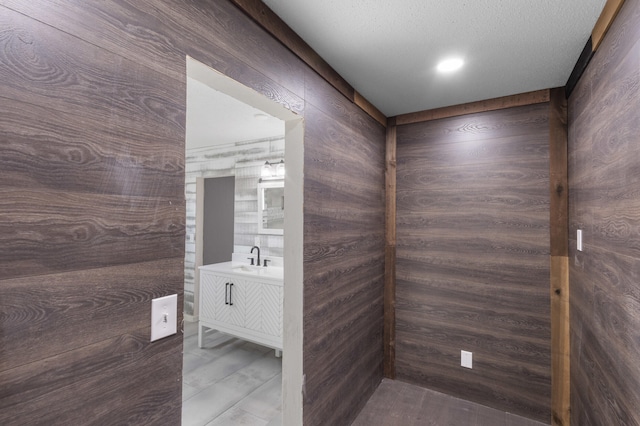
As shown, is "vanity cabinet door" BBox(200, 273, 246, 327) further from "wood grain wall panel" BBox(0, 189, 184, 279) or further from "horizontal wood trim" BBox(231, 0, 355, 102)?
"wood grain wall panel" BBox(0, 189, 184, 279)

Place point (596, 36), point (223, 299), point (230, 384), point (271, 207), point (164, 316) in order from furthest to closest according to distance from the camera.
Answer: point (271, 207), point (223, 299), point (230, 384), point (596, 36), point (164, 316)

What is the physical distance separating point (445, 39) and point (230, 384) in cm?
303

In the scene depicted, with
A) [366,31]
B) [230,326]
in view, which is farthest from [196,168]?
[366,31]

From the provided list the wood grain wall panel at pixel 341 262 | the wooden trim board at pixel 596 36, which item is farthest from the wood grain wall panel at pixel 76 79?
the wooden trim board at pixel 596 36

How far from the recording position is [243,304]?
3.21m

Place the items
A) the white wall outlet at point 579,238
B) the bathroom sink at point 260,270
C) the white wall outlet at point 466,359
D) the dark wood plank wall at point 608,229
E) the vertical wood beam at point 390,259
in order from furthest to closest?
the bathroom sink at point 260,270, the vertical wood beam at point 390,259, the white wall outlet at point 466,359, the white wall outlet at point 579,238, the dark wood plank wall at point 608,229

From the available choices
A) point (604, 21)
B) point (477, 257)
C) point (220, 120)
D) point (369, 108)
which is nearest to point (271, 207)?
point (220, 120)

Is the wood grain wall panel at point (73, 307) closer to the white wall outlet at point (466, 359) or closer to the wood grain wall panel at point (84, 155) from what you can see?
the wood grain wall panel at point (84, 155)

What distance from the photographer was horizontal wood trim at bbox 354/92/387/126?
7.75ft

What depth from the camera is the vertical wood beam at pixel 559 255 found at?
2205 millimetres

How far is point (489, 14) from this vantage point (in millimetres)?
1449

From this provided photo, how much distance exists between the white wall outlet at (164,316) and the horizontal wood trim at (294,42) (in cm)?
119

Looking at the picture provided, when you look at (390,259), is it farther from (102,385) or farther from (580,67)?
(102,385)

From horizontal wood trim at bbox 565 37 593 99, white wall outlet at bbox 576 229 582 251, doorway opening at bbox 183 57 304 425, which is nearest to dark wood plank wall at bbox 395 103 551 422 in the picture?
horizontal wood trim at bbox 565 37 593 99
